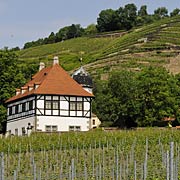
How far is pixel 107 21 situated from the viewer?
182m

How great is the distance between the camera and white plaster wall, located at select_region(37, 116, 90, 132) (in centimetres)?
5316

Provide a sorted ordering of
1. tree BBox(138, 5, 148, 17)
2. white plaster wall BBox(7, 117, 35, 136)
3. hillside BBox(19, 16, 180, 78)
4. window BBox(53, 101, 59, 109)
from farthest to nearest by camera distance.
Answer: tree BBox(138, 5, 148, 17), hillside BBox(19, 16, 180, 78), white plaster wall BBox(7, 117, 35, 136), window BBox(53, 101, 59, 109)

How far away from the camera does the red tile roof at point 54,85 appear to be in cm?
5438

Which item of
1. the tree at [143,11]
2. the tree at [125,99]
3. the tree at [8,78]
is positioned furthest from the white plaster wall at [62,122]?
the tree at [143,11]

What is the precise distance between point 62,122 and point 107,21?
131196 millimetres

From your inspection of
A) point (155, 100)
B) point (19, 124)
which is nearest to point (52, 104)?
point (19, 124)

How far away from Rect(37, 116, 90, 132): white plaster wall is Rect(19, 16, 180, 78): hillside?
41.6 m

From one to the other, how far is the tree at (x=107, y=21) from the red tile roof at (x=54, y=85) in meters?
123

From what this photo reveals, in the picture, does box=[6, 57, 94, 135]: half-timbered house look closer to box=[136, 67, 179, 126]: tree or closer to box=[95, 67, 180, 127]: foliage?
box=[95, 67, 180, 127]: foliage

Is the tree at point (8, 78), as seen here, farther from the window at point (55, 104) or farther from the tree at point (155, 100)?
the tree at point (155, 100)

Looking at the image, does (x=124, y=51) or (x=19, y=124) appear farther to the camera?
(x=124, y=51)

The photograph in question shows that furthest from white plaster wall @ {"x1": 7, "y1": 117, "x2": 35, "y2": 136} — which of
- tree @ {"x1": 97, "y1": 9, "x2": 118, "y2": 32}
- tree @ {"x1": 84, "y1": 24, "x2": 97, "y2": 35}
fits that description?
tree @ {"x1": 84, "y1": 24, "x2": 97, "y2": 35}

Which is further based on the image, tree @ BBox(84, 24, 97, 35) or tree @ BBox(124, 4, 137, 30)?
tree @ BBox(84, 24, 97, 35)

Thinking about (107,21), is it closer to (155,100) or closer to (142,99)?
(142,99)
